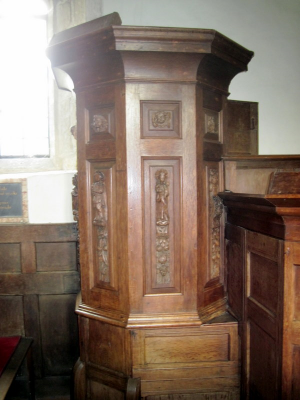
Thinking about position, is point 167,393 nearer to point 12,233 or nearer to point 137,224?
point 137,224

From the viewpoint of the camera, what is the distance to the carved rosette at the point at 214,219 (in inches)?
78.6

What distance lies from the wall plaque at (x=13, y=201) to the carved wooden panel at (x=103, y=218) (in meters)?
0.91

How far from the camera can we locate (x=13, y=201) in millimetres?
2658

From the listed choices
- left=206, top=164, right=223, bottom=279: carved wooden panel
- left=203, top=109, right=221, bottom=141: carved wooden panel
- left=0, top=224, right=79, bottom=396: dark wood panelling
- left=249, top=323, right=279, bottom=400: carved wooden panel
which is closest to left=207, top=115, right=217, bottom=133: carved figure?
left=203, top=109, right=221, bottom=141: carved wooden panel

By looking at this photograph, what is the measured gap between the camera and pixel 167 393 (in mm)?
1955

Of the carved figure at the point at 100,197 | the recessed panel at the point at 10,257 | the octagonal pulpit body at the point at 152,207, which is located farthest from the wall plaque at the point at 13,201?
the carved figure at the point at 100,197

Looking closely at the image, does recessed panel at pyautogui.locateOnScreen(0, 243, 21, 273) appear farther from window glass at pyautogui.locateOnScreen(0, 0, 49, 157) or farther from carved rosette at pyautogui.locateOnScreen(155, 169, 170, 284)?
carved rosette at pyautogui.locateOnScreen(155, 169, 170, 284)

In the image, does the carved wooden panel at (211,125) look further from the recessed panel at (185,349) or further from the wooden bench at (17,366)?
the wooden bench at (17,366)

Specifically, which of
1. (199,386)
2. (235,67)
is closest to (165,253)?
(199,386)

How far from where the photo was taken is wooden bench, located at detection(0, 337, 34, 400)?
1976 millimetres

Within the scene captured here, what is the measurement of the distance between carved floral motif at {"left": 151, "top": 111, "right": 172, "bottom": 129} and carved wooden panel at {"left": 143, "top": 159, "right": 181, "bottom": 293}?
0.19 metres

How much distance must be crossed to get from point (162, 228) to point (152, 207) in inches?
5.1

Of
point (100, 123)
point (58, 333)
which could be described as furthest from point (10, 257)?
point (100, 123)

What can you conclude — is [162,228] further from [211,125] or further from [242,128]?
[242,128]
